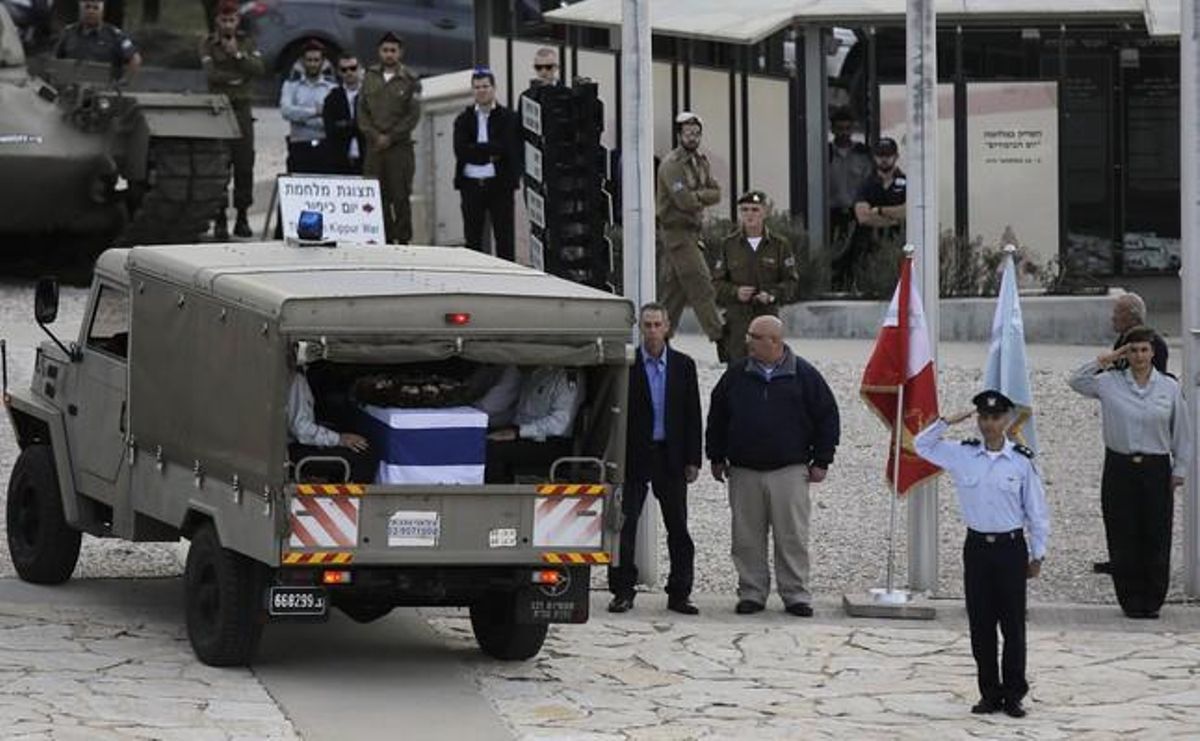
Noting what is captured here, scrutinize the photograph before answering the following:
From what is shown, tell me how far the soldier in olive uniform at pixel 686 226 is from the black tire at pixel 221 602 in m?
7.91

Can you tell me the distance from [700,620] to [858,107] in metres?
11.6

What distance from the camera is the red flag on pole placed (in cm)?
1808

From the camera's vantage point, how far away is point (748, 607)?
17812 mm

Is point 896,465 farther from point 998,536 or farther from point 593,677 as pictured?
point 998,536

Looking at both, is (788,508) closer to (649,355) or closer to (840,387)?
(649,355)

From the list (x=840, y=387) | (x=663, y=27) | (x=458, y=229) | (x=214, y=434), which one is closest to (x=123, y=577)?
(x=214, y=434)

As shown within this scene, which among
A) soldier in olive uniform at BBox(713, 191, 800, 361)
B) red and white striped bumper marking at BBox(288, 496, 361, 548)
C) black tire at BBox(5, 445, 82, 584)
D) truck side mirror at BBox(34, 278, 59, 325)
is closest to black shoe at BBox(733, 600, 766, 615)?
red and white striped bumper marking at BBox(288, 496, 361, 548)

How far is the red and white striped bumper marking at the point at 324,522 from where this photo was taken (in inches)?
594

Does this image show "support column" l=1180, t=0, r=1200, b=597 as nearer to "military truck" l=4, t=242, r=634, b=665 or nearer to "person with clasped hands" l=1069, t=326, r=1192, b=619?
"person with clasped hands" l=1069, t=326, r=1192, b=619

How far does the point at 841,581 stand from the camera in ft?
62.5

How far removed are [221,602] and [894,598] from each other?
4156 millimetres

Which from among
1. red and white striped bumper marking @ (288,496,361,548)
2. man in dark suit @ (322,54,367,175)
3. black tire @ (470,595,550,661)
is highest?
man in dark suit @ (322,54,367,175)

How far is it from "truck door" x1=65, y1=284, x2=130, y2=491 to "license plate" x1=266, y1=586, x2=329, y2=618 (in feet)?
6.08

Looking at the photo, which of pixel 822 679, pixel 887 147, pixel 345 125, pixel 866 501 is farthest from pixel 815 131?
pixel 822 679
